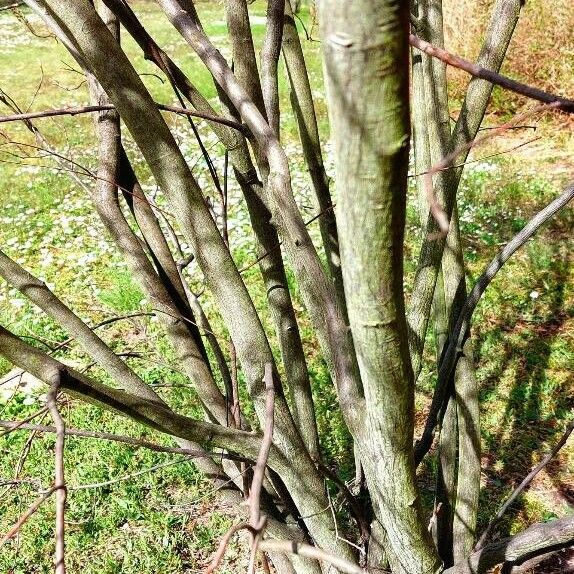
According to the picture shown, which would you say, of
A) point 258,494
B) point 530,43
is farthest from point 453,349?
point 530,43

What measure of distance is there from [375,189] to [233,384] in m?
0.98

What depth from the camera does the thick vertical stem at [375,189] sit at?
0.64 m

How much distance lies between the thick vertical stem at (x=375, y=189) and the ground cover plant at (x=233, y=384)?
27 mm

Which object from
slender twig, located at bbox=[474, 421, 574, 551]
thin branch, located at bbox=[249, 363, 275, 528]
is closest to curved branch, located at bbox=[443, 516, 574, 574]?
slender twig, located at bbox=[474, 421, 574, 551]

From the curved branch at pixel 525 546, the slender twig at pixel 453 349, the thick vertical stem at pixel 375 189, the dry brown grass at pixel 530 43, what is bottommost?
the curved branch at pixel 525 546

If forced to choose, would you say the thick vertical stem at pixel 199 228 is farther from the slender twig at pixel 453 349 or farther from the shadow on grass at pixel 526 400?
the shadow on grass at pixel 526 400

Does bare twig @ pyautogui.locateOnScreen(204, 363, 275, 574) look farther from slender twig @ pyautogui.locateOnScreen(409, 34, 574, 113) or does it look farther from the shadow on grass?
the shadow on grass

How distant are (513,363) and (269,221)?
2799mm

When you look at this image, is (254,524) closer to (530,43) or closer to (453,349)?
(453,349)

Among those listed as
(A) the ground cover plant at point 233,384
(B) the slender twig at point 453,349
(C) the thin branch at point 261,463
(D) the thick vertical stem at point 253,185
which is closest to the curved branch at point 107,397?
(A) the ground cover plant at point 233,384

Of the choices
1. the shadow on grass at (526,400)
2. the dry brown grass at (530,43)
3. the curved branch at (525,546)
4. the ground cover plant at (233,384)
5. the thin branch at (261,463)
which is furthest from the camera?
the dry brown grass at (530,43)

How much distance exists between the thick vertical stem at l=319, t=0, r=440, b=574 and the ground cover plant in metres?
0.03

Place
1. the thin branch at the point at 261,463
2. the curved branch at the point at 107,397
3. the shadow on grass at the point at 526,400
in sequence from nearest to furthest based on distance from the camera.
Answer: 1. the thin branch at the point at 261,463
2. the curved branch at the point at 107,397
3. the shadow on grass at the point at 526,400

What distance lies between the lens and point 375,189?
0.75 metres
